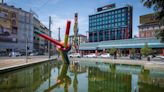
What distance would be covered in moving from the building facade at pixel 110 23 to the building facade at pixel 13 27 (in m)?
52.7

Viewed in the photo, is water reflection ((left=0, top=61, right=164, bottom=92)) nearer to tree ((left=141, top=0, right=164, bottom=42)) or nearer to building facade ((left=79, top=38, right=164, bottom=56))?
tree ((left=141, top=0, right=164, bottom=42))

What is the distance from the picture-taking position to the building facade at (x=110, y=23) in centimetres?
11781

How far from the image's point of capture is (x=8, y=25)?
79438 millimetres

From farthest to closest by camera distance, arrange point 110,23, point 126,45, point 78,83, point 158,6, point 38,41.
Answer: point 110,23, point 38,41, point 126,45, point 78,83, point 158,6

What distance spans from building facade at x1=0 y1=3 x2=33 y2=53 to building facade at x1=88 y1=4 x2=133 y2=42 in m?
52.7

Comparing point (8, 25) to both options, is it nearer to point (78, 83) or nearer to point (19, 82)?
point (19, 82)

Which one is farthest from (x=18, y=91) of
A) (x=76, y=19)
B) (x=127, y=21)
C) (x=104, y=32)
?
(x=104, y=32)

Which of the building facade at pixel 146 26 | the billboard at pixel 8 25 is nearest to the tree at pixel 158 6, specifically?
the billboard at pixel 8 25

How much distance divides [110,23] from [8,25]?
68673mm

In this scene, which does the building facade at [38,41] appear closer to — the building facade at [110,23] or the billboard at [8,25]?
the billboard at [8,25]

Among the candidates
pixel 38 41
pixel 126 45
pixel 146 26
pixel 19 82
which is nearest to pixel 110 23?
pixel 146 26

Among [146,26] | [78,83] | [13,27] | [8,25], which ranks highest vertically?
[146,26]

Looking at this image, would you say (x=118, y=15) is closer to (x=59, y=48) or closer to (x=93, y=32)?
(x=93, y=32)

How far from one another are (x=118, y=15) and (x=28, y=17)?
56.6 meters
